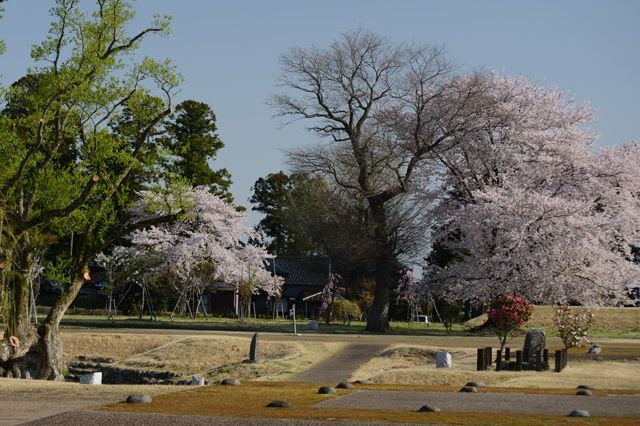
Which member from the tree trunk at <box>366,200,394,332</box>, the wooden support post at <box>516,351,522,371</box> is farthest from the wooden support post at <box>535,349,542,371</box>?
the tree trunk at <box>366,200,394,332</box>

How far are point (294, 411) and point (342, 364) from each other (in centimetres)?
1609

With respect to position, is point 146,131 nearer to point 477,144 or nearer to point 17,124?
point 17,124

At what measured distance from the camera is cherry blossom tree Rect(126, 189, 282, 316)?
59625 millimetres

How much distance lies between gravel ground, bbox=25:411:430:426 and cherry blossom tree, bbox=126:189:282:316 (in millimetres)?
43039

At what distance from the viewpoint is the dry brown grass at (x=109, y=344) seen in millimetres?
36938

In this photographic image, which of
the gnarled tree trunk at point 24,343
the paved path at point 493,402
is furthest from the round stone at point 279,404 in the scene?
the gnarled tree trunk at point 24,343

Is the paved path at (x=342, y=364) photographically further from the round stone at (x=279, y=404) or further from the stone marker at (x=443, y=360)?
the round stone at (x=279, y=404)

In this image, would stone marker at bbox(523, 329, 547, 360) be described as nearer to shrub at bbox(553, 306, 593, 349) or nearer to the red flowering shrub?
the red flowering shrub

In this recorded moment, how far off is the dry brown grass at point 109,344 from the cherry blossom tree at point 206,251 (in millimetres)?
18921

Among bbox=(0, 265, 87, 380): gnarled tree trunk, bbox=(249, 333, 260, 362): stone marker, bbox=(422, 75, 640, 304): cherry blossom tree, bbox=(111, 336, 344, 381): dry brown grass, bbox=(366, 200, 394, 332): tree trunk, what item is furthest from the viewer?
Answer: bbox=(366, 200, 394, 332): tree trunk

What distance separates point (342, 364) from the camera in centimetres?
3072

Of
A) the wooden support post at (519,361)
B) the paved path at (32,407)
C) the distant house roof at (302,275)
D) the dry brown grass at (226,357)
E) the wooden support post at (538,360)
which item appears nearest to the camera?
the paved path at (32,407)

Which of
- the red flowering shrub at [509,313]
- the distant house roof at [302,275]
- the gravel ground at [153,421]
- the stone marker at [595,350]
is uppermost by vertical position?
the distant house roof at [302,275]

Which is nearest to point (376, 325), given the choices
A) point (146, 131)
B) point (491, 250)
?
point (491, 250)
